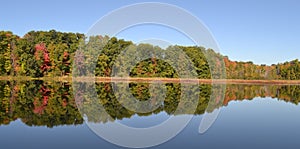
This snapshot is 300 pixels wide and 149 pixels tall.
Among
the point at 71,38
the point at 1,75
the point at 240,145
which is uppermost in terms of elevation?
the point at 71,38

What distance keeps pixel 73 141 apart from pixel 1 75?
158 ft

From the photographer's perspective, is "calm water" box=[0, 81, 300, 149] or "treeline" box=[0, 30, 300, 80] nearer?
"calm water" box=[0, 81, 300, 149]

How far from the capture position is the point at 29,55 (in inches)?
2122

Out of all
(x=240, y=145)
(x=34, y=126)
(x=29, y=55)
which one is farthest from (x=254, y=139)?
(x=29, y=55)

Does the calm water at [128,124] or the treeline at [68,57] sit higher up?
the treeline at [68,57]

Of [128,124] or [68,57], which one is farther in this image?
[68,57]

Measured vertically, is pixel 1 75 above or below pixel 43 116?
above

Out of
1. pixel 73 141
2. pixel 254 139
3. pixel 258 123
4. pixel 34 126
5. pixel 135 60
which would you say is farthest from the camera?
pixel 135 60

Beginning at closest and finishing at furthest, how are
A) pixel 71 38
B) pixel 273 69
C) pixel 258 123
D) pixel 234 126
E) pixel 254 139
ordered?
pixel 254 139 < pixel 234 126 < pixel 258 123 < pixel 71 38 < pixel 273 69

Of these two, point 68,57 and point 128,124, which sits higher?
point 68,57

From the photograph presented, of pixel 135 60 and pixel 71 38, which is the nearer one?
pixel 135 60

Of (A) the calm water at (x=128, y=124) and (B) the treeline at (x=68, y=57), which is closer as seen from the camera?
(A) the calm water at (x=128, y=124)

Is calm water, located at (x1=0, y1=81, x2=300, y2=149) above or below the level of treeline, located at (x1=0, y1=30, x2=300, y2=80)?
below

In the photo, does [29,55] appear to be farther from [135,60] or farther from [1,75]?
[135,60]
